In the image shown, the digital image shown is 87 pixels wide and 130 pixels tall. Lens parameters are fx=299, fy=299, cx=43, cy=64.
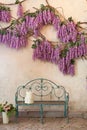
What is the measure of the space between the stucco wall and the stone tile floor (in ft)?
0.87

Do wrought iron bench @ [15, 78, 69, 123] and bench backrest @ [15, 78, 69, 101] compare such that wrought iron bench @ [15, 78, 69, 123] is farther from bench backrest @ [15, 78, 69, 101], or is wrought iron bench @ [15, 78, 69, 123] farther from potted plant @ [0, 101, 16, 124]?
potted plant @ [0, 101, 16, 124]

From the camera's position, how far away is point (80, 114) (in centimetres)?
392

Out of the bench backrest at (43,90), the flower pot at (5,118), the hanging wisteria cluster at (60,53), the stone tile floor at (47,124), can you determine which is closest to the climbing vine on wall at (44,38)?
the hanging wisteria cluster at (60,53)

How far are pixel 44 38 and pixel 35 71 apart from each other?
45 cm

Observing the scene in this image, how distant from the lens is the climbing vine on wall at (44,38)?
148 inches

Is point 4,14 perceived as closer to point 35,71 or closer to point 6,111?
point 35,71

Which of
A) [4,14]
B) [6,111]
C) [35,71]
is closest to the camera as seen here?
[6,111]

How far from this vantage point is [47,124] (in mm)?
3662

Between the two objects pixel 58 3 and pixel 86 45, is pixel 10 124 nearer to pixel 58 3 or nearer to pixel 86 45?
pixel 86 45

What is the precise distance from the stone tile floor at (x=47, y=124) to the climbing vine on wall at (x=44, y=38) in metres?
0.68

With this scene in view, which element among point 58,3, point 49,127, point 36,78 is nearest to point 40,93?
point 36,78

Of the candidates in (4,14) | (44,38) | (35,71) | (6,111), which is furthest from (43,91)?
(4,14)

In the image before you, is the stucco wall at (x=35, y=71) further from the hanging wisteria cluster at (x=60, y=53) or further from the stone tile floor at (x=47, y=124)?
the stone tile floor at (x=47, y=124)

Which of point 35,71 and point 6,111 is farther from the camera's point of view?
point 35,71
